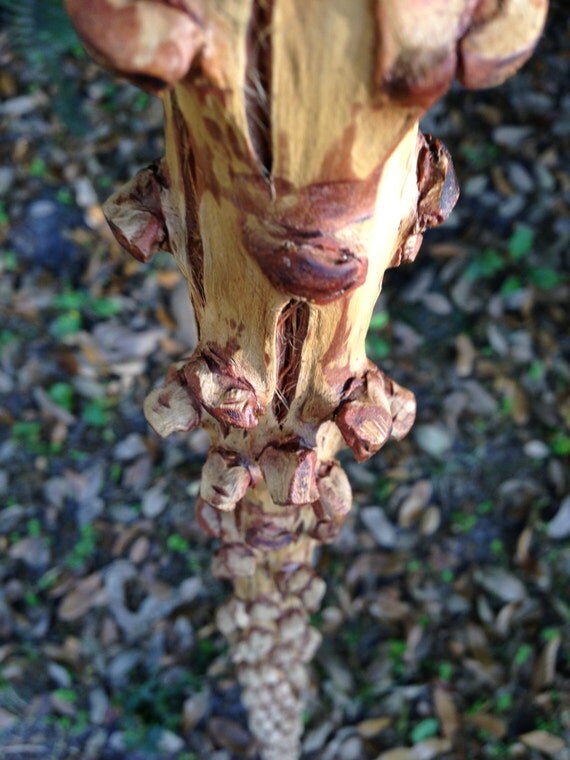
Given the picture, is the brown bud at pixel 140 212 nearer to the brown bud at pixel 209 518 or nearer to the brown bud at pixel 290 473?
the brown bud at pixel 290 473

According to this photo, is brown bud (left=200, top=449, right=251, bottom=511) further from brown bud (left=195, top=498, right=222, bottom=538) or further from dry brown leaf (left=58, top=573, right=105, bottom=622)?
dry brown leaf (left=58, top=573, right=105, bottom=622)

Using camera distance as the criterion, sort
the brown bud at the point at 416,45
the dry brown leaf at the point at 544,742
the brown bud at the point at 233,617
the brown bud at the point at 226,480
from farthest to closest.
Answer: the dry brown leaf at the point at 544,742 → the brown bud at the point at 233,617 → the brown bud at the point at 226,480 → the brown bud at the point at 416,45

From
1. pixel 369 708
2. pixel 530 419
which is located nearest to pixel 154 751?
pixel 369 708

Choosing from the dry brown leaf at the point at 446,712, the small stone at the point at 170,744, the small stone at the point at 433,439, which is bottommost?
the small stone at the point at 170,744

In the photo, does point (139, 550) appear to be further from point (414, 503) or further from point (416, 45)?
point (416, 45)

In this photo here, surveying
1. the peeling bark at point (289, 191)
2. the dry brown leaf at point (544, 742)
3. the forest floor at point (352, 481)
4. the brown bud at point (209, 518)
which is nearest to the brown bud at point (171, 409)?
the peeling bark at point (289, 191)

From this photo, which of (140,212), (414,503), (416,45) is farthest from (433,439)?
(416,45)
